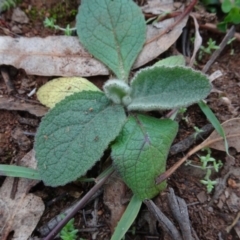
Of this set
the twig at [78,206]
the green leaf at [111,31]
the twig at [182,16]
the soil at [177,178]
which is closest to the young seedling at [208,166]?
the soil at [177,178]

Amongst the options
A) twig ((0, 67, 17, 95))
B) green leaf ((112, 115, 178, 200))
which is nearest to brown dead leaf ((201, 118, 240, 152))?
green leaf ((112, 115, 178, 200))

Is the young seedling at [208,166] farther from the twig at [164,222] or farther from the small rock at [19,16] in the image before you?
the small rock at [19,16]

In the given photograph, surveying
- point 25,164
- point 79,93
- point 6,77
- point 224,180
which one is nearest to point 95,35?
point 79,93

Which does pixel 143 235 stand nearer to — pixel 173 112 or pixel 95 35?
pixel 173 112

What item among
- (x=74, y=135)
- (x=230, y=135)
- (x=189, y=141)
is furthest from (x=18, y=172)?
(x=230, y=135)

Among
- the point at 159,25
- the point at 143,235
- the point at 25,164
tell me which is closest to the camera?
the point at 143,235

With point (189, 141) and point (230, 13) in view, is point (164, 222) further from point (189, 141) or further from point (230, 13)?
point (230, 13)

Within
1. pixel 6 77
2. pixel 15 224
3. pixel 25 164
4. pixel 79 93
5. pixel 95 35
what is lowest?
pixel 15 224
